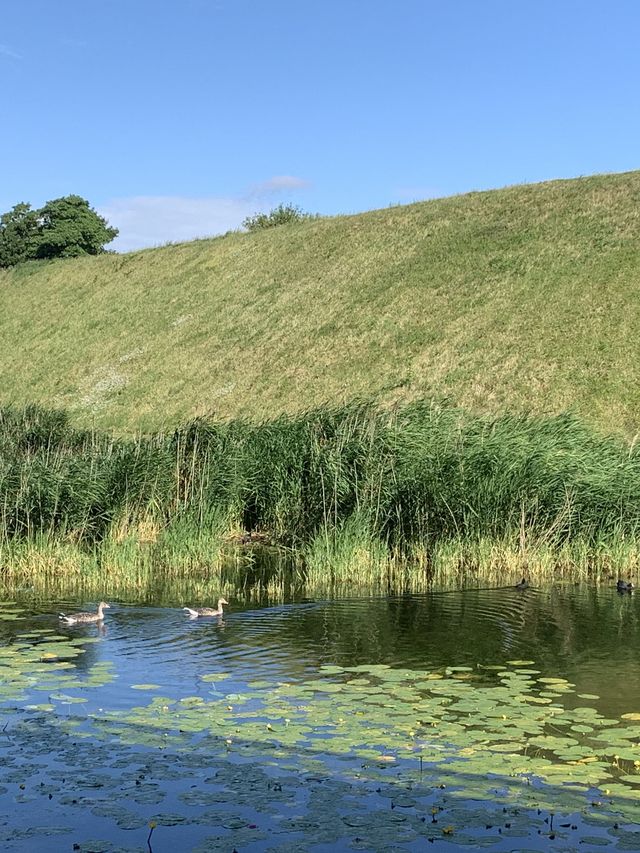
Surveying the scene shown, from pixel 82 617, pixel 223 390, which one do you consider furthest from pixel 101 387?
pixel 82 617

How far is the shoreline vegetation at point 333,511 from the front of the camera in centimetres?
1603

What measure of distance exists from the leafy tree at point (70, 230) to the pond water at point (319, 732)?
75037mm

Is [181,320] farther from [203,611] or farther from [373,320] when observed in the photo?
[203,611]

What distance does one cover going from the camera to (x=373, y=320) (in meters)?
45.0

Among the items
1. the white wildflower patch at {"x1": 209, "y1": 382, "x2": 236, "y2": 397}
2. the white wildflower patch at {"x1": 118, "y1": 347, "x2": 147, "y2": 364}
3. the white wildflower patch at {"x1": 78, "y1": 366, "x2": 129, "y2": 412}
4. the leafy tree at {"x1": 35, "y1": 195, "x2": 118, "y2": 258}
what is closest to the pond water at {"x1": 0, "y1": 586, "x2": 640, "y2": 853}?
the white wildflower patch at {"x1": 209, "y1": 382, "x2": 236, "y2": 397}

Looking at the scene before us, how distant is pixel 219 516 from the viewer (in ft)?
57.2

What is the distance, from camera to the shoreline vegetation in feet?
52.6

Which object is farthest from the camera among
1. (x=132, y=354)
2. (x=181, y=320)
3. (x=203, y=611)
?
(x=181, y=320)

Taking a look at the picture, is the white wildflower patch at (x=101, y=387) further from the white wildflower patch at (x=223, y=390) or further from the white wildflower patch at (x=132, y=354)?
the white wildflower patch at (x=223, y=390)

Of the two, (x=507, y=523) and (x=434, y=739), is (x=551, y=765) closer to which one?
(x=434, y=739)

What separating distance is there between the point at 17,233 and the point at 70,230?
658 centimetres

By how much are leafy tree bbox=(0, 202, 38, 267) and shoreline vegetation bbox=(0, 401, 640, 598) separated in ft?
239

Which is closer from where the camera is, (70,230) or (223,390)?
(223,390)

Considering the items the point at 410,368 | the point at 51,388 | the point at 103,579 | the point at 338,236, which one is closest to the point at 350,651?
the point at 103,579
